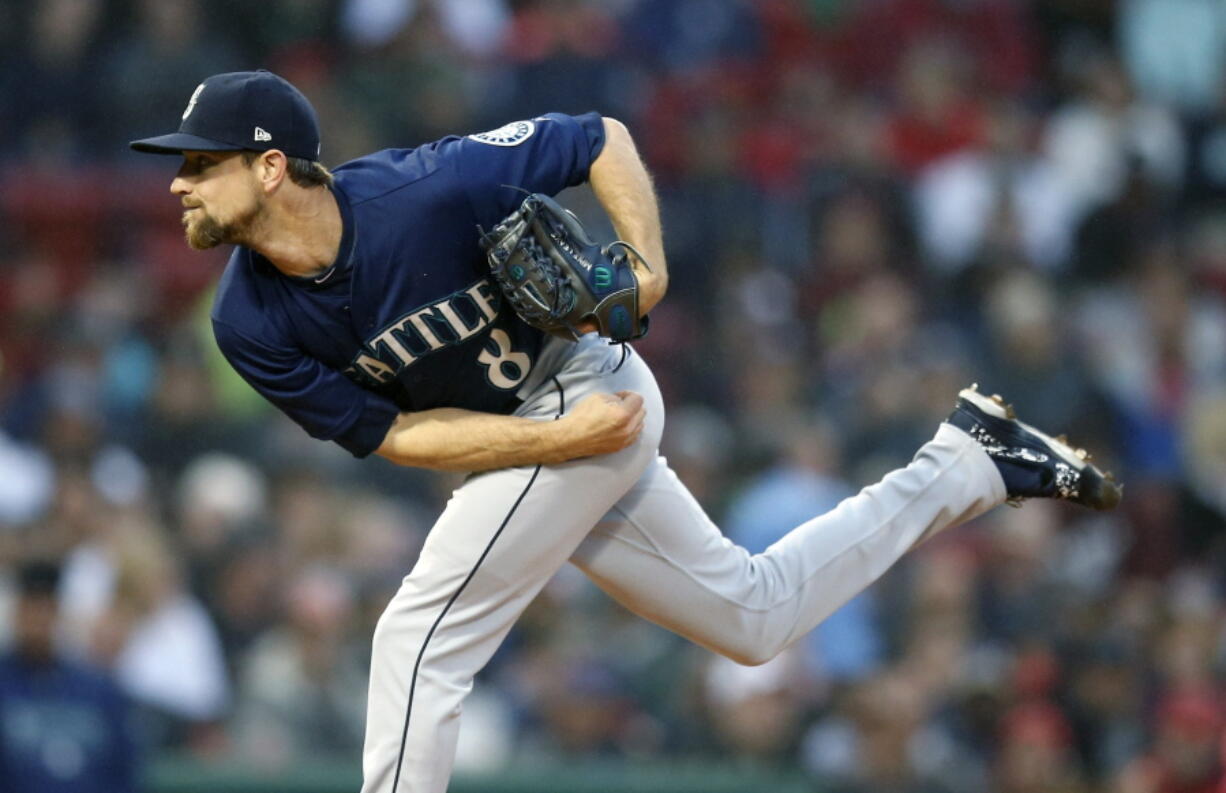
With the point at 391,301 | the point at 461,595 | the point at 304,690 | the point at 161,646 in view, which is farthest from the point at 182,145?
the point at 161,646

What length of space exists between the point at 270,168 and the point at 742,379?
181 inches

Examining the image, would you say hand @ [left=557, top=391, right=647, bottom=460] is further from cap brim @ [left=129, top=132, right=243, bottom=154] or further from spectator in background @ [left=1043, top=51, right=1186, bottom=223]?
spectator in background @ [left=1043, top=51, right=1186, bottom=223]

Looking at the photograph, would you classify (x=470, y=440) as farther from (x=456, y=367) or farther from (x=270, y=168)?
(x=270, y=168)

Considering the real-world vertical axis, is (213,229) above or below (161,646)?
above

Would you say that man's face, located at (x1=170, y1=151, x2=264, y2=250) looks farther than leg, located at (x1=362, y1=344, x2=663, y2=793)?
No

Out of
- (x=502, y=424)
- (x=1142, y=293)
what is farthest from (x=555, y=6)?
(x=502, y=424)

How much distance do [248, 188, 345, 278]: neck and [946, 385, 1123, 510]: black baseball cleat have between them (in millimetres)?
1598

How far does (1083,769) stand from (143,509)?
3.70 meters

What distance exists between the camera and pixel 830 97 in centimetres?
985

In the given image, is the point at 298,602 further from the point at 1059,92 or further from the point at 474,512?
the point at 1059,92

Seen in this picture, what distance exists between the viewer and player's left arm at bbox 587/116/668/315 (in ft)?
13.6

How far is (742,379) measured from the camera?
27.5ft

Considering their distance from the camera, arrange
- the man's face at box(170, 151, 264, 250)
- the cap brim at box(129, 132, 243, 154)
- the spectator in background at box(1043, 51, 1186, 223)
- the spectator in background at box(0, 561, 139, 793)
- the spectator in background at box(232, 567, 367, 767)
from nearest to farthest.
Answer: the cap brim at box(129, 132, 243, 154), the man's face at box(170, 151, 264, 250), the spectator in background at box(0, 561, 139, 793), the spectator in background at box(232, 567, 367, 767), the spectator in background at box(1043, 51, 1186, 223)

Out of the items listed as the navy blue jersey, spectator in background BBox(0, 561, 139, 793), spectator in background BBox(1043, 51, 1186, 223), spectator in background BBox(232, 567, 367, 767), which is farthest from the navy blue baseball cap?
spectator in background BBox(1043, 51, 1186, 223)
